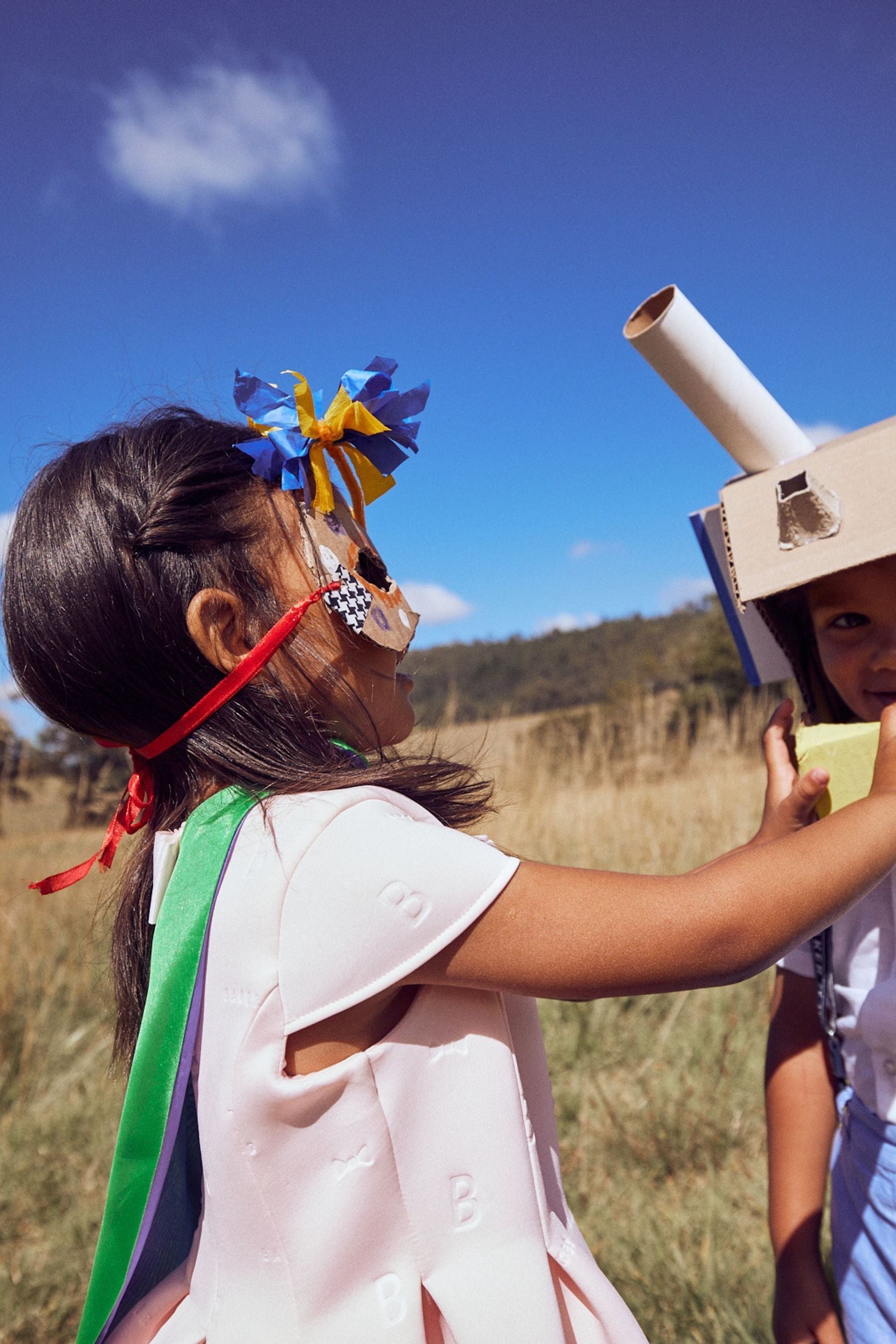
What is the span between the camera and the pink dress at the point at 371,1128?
1.06 metres

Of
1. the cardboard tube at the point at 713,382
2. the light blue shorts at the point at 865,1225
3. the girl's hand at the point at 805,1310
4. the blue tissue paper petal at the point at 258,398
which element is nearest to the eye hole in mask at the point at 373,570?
the blue tissue paper petal at the point at 258,398

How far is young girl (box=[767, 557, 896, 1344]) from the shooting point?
4.47 ft

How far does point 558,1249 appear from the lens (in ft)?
3.81

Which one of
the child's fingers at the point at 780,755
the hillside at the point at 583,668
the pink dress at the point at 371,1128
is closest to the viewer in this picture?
the pink dress at the point at 371,1128

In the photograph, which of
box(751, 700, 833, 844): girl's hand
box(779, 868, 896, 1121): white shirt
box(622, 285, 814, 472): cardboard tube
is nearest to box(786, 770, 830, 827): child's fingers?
box(751, 700, 833, 844): girl's hand

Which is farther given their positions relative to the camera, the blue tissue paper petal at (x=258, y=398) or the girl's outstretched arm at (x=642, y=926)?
the blue tissue paper petal at (x=258, y=398)

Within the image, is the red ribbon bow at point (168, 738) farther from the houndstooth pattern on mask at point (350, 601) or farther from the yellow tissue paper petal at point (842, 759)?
the yellow tissue paper petal at point (842, 759)

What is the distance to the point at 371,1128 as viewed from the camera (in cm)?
109

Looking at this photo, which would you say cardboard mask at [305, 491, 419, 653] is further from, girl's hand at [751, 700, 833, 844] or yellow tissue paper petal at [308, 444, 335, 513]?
girl's hand at [751, 700, 833, 844]

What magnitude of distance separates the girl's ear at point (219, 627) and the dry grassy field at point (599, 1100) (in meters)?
0.54

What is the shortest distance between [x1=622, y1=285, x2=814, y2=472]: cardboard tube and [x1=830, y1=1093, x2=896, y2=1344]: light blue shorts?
1024mm

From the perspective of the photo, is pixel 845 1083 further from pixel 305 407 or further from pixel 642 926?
pixel 305 407

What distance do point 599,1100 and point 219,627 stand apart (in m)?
3.09

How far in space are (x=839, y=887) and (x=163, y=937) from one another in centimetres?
85
